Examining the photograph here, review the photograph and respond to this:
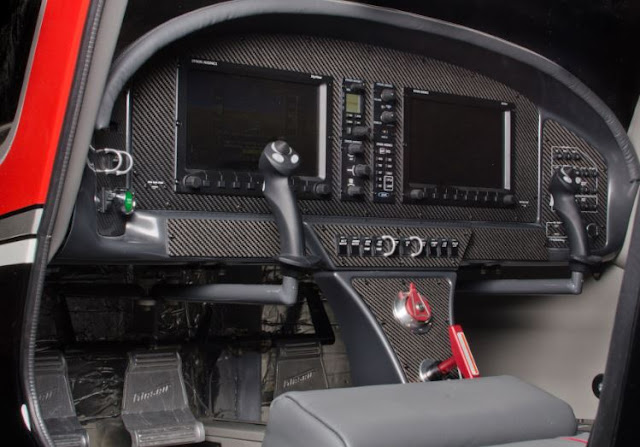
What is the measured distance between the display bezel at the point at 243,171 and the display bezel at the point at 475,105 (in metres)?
0.26

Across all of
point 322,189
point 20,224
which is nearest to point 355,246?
point 322,189

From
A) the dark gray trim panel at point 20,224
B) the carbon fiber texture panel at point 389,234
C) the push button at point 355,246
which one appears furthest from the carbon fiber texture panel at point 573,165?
the dark gray trim panel at point 20,224

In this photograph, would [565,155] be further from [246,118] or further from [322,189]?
[246,118]

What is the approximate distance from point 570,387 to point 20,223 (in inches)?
74.4

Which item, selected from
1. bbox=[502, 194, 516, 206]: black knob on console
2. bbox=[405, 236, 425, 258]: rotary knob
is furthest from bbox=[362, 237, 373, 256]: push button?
bbox=[502, 194, 516, 206]: black knob on console

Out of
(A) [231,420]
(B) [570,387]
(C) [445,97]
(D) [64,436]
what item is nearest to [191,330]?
(A) [231,420]

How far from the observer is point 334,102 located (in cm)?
231

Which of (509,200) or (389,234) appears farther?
(509,200)

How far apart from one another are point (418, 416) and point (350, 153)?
1115mm

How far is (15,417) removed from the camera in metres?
1.67

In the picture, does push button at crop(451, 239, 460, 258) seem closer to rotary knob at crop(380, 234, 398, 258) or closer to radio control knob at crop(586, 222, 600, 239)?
rotary knob at crop(380, 234, 398, 258)

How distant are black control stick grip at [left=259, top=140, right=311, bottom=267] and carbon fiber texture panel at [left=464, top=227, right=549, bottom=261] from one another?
0.66 metres

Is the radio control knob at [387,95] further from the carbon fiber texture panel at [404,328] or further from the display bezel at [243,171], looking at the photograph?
the carbon fiber texture panel at [404,328]

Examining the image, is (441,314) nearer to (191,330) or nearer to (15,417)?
(191,330)
